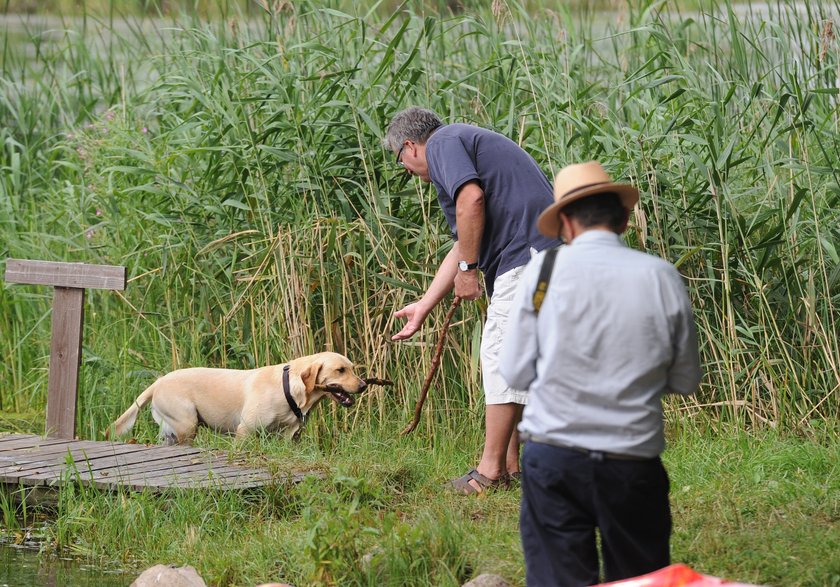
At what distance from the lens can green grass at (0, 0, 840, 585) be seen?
5699 mm

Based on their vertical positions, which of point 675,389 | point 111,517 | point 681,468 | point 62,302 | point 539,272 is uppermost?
point 539,272

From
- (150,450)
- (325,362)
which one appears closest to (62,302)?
(150,450)

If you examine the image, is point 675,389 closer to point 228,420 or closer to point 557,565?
point 557,565

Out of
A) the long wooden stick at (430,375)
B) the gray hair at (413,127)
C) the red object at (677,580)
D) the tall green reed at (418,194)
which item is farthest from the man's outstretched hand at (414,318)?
the red object at (677,580)

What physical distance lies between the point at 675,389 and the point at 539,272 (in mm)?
548

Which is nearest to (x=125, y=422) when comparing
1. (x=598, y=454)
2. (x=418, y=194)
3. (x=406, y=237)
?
(x=406, y=237)

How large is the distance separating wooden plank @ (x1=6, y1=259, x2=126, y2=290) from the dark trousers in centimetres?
407

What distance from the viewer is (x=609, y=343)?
124 inches

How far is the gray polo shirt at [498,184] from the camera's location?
5512 mm

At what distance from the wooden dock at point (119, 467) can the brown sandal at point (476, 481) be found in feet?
3.20

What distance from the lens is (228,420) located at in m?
6.67

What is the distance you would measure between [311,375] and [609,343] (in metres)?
3.40

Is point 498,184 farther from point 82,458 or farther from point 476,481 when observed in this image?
point 82,458

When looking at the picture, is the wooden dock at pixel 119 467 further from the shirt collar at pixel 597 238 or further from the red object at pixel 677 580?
the red object at pixel 677 580
